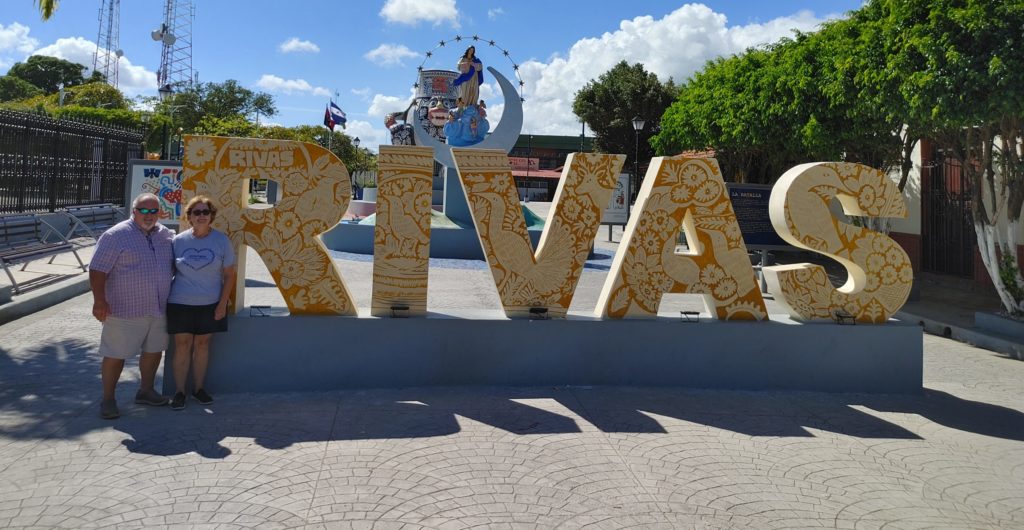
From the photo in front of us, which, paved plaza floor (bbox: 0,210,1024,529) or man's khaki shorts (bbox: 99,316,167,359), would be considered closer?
paved plaza floor (bbox: 0,210,1024,529)

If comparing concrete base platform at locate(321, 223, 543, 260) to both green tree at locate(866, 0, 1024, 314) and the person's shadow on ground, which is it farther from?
the person's shadow on ground

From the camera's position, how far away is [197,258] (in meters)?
5.35

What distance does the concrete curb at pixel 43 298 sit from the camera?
8906mm

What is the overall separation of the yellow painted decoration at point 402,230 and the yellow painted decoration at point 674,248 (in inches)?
69.9

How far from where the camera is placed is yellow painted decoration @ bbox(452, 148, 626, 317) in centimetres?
633

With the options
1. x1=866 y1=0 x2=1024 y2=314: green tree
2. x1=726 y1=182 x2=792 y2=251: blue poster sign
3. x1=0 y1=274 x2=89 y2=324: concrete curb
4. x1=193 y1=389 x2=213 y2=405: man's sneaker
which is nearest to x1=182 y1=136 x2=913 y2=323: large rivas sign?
x1=193 y1=389 x2=213 y2=405: man's sneaker

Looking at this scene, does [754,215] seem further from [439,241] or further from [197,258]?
[197,258]

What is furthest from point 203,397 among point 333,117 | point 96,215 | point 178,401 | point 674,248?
point 333,117

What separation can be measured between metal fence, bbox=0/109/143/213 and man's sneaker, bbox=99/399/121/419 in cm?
1328

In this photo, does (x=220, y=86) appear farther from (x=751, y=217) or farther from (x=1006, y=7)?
(x=1006, y=7)

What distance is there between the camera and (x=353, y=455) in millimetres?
4602

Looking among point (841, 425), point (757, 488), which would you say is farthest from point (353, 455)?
point (841, 425)

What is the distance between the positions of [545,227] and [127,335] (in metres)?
3.46

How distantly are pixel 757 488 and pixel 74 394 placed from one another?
5.39m
